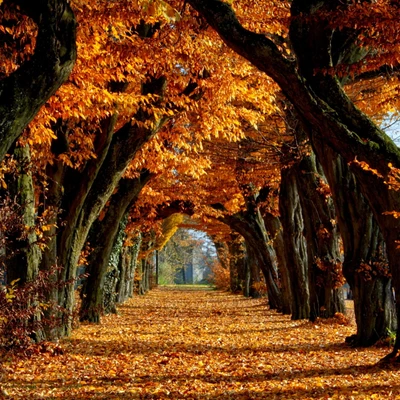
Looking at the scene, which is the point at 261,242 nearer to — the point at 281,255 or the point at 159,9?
the point at 281,255

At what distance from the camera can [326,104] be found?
6.12 metres

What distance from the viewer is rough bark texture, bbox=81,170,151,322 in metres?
14.0

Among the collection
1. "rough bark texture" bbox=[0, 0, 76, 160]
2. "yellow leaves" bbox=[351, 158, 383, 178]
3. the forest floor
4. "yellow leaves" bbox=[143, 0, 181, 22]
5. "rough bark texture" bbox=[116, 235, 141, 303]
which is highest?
"yellow leaves" bbox=[143, 0, 181, 22]

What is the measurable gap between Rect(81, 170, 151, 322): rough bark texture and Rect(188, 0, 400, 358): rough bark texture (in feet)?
27.1

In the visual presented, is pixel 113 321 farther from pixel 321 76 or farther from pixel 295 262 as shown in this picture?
pixel 321 76

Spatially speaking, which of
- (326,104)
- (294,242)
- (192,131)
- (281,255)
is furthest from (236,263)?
(326,104)

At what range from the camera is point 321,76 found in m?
6.37

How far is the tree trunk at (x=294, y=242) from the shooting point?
15.8m

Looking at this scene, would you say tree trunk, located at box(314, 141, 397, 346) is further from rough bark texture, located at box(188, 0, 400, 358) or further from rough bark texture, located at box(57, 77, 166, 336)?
rough bark texture, located at box(57, 77, 166, 336)

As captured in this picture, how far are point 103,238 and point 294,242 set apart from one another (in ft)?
19.6

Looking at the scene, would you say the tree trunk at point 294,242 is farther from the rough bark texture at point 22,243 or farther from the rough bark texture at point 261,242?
the rough bark texture at point 22,243

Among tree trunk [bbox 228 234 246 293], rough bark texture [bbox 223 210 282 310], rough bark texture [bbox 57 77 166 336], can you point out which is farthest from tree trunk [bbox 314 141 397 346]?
tree trunk [bbox 228 234 246 293]

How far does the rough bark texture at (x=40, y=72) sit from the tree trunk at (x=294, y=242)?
11.5 m

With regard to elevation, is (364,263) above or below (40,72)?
below
